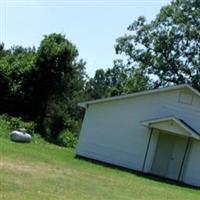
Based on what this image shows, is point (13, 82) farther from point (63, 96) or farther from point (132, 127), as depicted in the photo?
point (132, 127)

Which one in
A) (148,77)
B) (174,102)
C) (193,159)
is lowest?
(193,159)

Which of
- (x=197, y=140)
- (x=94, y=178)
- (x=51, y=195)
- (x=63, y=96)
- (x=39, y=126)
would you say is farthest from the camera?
(x=63, y=96)

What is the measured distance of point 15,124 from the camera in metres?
41.3

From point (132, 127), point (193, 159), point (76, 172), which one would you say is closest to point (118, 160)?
point (132, 127)

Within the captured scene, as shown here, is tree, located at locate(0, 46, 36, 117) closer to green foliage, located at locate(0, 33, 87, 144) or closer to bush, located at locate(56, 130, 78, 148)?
green foliage, located at locate(0, 33, 87, 144)

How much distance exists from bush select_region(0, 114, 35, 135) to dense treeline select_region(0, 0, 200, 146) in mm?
2408

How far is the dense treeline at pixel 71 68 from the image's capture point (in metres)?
46.9

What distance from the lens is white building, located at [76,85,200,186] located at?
3291cm

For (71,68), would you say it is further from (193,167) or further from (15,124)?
(193,167)

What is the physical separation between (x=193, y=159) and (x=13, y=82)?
19418 millimetres

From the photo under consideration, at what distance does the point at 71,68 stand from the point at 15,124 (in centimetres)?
855

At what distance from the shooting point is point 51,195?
14812 mm

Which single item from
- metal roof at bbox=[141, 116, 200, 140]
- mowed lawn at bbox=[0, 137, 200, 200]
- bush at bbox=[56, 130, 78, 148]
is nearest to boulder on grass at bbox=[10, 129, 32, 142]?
metal roof at bbox=[141, 116, 200, 140]

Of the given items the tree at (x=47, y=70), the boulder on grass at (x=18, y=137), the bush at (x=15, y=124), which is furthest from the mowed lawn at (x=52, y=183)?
the tree at (x=47, y=70)
